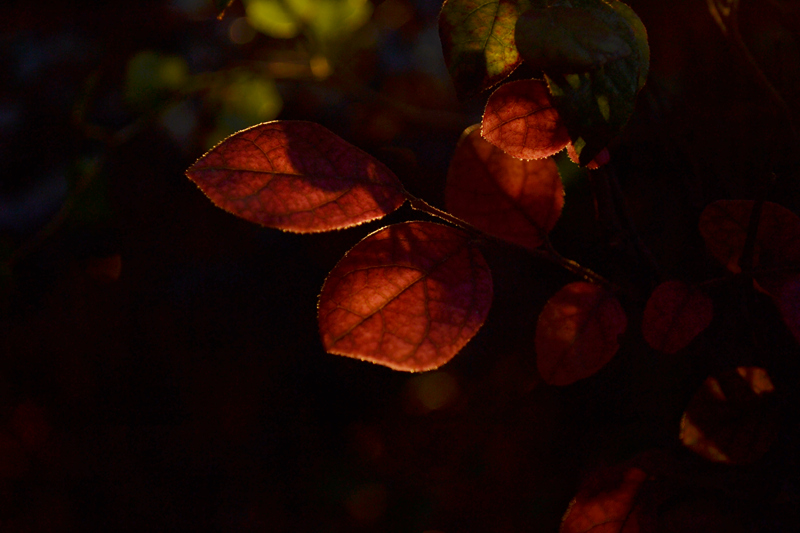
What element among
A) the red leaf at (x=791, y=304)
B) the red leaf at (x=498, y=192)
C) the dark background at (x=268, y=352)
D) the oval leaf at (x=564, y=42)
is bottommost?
the dark background at (x=268, y=352)

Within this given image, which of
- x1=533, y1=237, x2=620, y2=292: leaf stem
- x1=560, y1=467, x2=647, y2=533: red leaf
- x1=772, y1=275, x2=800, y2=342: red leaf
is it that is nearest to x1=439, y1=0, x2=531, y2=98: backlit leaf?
x1=533, y1=237, x2=620, y2=292: leaf stem

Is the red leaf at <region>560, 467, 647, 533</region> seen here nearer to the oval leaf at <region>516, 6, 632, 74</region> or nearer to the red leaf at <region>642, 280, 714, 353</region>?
the red leaf at <region>642, 280, 714, 353</region>

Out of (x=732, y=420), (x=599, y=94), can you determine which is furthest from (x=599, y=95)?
(x=732, y=420)

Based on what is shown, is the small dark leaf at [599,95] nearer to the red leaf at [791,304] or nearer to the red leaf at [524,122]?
the red leaf at [524,122]

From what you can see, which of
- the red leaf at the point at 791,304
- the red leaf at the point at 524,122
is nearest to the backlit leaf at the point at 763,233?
the red leaf at the point at 791,304

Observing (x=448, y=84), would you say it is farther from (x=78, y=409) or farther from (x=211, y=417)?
(x=78, y=409)

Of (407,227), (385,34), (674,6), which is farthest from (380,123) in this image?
(407,227)

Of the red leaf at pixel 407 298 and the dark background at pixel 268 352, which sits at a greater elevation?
the red leaf at pixel 407 298
